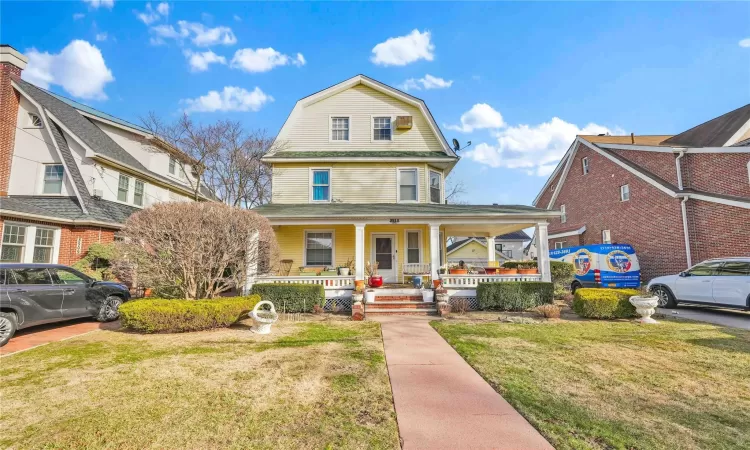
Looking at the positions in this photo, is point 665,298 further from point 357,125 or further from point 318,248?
point 357,125

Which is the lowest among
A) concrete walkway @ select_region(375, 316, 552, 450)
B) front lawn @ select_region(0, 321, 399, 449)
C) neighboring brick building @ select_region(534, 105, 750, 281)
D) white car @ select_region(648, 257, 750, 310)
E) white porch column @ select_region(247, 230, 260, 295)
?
concrete walkway @ select_region(375, 316, 552, 450)

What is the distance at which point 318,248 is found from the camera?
14539 mm

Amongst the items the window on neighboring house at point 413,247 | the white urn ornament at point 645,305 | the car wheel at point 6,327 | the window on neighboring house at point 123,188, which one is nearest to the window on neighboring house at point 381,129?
the window on neighboring house at point 413,247

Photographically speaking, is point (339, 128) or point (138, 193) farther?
point (138, 193)

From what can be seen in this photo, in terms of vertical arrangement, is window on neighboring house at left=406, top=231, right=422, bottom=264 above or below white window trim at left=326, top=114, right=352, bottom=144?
below

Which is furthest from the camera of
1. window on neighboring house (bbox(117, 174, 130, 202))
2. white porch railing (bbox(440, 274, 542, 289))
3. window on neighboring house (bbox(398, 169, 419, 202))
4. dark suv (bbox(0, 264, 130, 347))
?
window on neighboring house (bbox(117, 174, 130, 202))

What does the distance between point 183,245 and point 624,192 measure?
69.8 ft

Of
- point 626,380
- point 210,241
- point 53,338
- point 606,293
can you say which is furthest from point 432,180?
point 53,338

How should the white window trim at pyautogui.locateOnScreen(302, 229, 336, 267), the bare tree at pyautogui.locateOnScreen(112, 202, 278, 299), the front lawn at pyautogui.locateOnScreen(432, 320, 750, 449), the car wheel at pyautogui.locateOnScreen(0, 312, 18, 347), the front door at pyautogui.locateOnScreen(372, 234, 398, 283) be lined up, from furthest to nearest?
1. the front door at pyautogui.locateOnScreen(372, 234, 398, 283)
2. the white window trim at pyautogui.locateOnScreen(302, 229, 336, 267)
3. the bare tree at pyautogui.locateOnScreen(112, 202, 278, 299)
4. the car wheel at pyautogui.locateOnScreen(0, 312, 18, 347)
5. the front lawn at pyautogui.locateOnScreen(432, 320, 750, 449)

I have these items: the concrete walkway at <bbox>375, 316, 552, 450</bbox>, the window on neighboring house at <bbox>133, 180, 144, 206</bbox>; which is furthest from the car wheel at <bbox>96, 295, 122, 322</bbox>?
the window on neighboring house at <bbox>133, 180, 144, 206</bbox>

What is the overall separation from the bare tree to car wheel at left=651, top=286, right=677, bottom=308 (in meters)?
14.4

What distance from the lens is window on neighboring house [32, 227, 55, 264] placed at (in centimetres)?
1195

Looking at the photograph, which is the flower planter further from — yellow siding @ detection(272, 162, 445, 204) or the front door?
yellow siding @ detection(272, 162, 445, 204)

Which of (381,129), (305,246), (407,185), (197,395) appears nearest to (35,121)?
(305,246)
